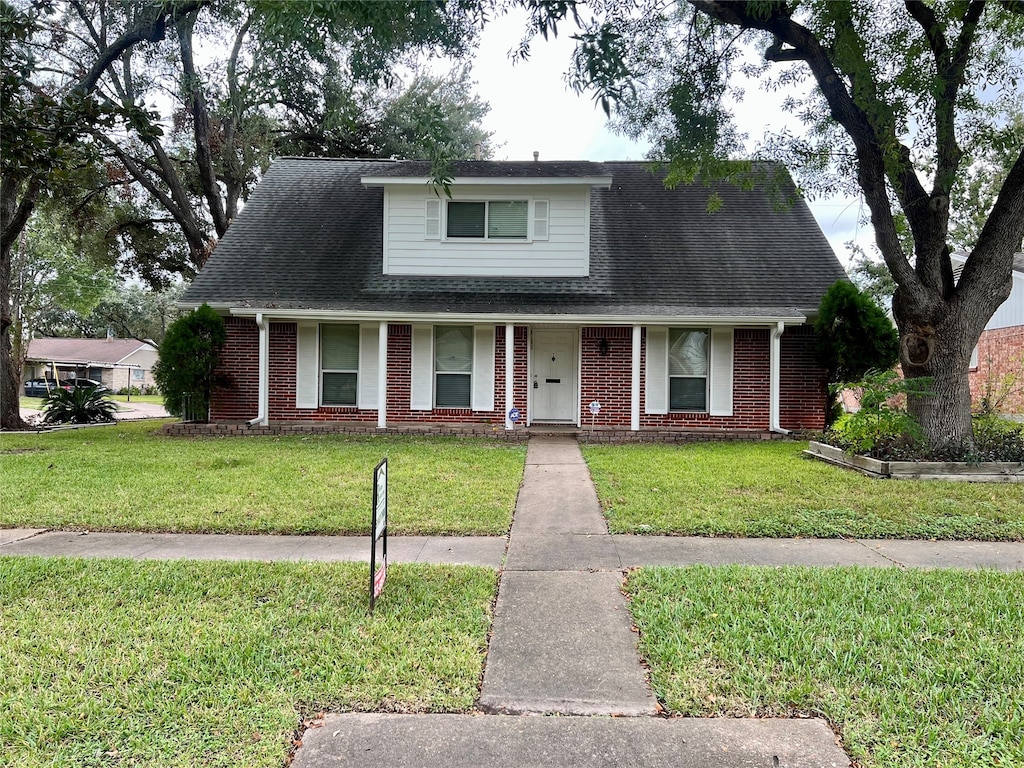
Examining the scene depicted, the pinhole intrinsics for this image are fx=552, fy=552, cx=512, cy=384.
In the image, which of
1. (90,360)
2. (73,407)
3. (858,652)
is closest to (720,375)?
(858,652)

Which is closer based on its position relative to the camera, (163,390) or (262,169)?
(163,390)

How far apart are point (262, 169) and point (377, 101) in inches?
195

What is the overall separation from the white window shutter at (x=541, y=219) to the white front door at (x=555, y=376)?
2.17 m

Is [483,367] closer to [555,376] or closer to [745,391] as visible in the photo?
[555,376]

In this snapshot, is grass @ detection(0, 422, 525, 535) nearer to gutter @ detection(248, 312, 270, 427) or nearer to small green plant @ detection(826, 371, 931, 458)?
gutter @ detection(248, 312, 270, 427)

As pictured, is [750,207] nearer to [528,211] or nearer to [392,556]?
[528,211]

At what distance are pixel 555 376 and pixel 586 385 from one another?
0.90 meters

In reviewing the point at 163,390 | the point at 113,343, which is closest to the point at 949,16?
the point at 163,390

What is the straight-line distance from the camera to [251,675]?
266 centimetres

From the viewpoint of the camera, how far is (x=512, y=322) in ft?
36.9

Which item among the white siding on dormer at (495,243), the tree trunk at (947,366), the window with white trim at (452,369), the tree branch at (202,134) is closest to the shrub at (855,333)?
the tree trunk at (947,366)

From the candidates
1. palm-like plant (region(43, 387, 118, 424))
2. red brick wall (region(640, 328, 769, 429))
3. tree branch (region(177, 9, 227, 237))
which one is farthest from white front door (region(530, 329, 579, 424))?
palm-like plant (region(43, 387, 118, 424))

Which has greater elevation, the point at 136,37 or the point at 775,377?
the point at 136,37

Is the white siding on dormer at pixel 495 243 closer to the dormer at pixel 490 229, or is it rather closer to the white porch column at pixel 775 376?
the dormer at pixel 490 229
